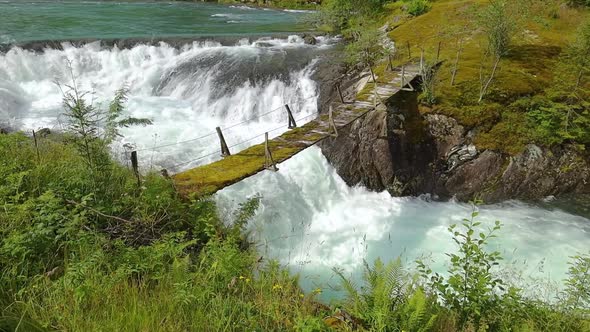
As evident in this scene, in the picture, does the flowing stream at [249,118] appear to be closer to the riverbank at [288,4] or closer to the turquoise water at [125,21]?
the turquoise water at [125,21]

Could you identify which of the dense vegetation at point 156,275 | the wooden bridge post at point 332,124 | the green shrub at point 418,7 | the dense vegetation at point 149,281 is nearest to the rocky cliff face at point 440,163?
the wooden bridge post at point 332,124

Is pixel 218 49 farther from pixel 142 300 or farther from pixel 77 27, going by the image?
pixel 142 300

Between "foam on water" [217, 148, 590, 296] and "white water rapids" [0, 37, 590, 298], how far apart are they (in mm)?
30

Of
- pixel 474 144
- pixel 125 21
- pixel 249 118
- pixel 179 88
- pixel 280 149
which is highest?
pixel 125 21

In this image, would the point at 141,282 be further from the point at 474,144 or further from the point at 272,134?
the point at 272,134

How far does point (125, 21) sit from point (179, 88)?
13.8 metres

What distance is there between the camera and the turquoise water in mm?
24250

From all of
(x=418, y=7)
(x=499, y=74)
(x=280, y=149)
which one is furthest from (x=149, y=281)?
(x=418, y=7)

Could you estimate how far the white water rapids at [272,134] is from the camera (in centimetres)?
1023

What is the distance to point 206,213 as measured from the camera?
6.91m

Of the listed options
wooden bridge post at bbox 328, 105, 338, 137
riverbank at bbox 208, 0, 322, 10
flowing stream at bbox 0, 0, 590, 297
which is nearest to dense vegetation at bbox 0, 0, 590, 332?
flowing stream at bbox 0, 0, 590, 297

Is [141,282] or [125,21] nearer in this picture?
[141,282]

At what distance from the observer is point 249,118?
664 inches

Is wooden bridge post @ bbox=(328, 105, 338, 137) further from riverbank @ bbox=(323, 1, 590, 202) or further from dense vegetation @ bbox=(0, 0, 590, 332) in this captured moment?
dense vegetation @ bbox=(0, 0, 590, 332)
